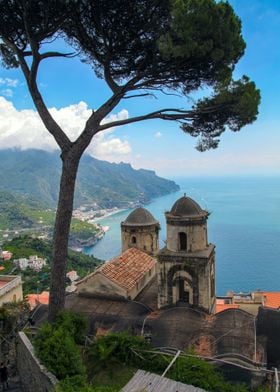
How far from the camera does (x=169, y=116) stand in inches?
428

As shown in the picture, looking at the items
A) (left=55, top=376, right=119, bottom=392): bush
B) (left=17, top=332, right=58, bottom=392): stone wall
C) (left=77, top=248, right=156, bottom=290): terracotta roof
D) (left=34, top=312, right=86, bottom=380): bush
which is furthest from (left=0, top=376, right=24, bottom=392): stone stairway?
(left=77, top=248, right=156, bottom=290): terracotta roof

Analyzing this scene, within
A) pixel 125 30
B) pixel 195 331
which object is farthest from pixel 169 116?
pixel 195 331

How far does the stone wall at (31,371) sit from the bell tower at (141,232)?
29.7ft

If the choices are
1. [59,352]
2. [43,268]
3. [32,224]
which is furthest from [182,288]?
[32,224]

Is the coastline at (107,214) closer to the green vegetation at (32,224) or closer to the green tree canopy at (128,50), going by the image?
the green vegetation at (32,224)

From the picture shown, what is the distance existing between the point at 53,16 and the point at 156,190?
599 feet

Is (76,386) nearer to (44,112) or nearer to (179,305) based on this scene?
(44,112)

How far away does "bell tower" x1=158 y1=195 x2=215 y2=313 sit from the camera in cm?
1341

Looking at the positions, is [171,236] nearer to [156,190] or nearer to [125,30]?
[125,30]

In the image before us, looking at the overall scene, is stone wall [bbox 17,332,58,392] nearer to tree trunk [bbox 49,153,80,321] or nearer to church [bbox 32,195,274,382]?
tree trunk [bbox 49,153,80,321]

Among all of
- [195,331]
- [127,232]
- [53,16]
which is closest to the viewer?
[53,16]

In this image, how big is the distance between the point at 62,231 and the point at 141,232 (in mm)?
9401

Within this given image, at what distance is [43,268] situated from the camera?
43.8 m

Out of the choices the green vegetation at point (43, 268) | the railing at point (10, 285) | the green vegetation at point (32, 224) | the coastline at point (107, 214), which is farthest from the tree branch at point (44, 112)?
the coastline at point (107, 214)
